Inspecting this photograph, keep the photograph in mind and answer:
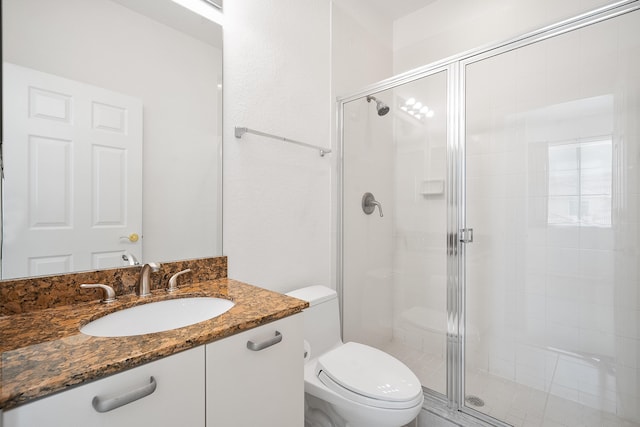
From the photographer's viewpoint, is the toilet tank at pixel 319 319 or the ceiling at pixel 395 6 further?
the ceiling at pixel 395 6

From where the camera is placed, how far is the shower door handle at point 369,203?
2020 mm

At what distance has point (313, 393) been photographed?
1.32 m

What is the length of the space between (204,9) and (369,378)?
1674 millimetres

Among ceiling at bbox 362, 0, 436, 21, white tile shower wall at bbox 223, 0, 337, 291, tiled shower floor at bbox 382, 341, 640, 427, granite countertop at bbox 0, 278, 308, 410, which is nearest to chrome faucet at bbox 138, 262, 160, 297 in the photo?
granite countertop at bbox 0, 278, 308, 410

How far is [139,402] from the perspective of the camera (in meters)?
0.65

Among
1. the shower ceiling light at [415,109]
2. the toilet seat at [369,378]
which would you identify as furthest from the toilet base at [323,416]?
the shower ceiling light at [415,109]

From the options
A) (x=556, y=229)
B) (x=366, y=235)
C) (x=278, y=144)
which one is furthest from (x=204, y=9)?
(x=556, y=229)

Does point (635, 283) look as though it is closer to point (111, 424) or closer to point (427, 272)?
point (427, 272)

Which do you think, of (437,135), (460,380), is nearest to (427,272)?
(460,380)

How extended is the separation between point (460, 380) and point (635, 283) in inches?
35.8

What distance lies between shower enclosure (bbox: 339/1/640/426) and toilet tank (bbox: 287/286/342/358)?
0.38 meters

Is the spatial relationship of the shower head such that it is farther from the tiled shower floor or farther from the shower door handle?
the tiled shower floor

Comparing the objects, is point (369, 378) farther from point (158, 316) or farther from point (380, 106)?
point (380, 106)

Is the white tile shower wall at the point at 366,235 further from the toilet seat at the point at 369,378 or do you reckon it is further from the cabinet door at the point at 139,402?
the cabinet door at the point at 139,402
